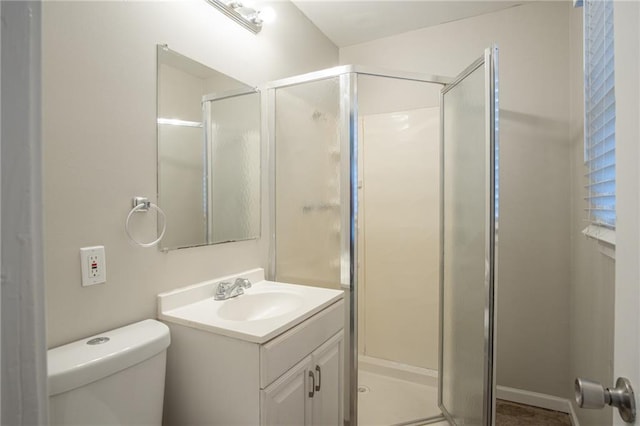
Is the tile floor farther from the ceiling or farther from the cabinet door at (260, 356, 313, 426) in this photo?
the ceiling

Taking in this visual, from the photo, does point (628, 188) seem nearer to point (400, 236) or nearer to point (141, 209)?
point (141, 209)

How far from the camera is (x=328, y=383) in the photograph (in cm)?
145

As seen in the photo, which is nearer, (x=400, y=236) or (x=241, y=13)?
(x=241, y=13)

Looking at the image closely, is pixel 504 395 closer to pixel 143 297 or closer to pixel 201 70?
pixel 143 297

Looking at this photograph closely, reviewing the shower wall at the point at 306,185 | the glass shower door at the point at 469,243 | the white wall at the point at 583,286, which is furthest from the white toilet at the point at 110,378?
the white wall at the point at 583,286

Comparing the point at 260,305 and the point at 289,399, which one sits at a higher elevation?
the point at 260,305

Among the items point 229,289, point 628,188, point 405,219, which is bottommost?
point 229,289

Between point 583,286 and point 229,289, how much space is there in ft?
6.11

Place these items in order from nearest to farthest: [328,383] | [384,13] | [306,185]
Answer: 1. [328,383]
2. [306,185]
3. [384,13]

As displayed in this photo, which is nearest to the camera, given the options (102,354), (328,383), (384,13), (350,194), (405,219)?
(102,354)

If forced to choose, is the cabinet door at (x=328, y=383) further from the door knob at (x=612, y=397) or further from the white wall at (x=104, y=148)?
the door knob at (x=612, y=397)

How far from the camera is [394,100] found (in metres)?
2.53

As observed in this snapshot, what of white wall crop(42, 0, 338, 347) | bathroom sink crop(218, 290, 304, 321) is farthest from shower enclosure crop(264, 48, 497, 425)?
white wall crop(42, 0, 338, 347)

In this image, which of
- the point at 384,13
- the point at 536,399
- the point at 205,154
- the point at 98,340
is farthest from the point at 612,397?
the point at 384,13
